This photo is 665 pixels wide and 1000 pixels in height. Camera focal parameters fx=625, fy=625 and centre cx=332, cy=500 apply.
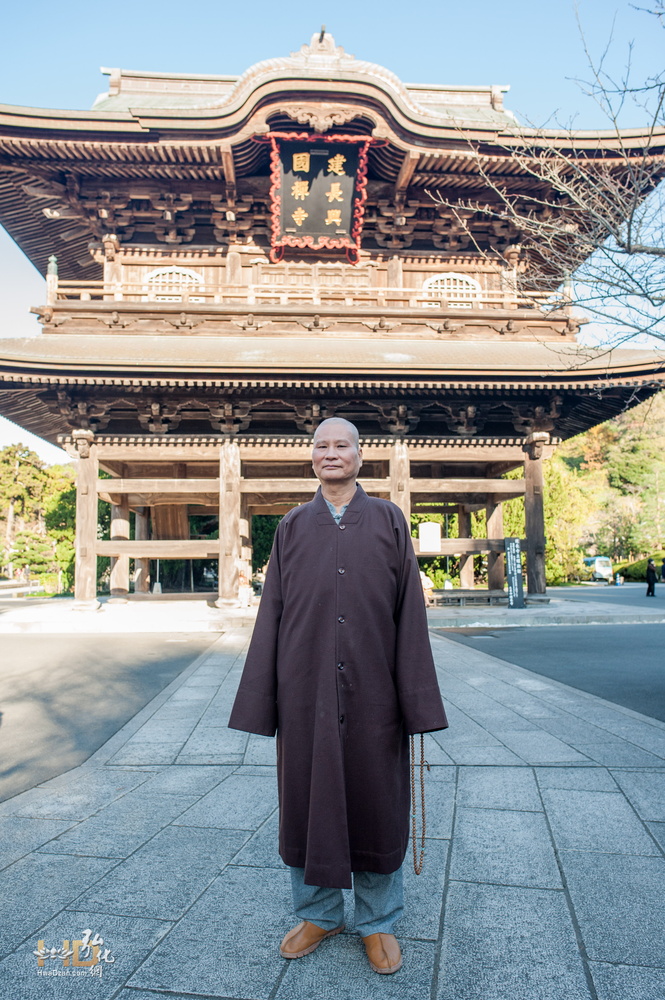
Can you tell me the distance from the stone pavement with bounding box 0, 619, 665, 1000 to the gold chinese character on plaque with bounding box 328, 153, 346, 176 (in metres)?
11.8

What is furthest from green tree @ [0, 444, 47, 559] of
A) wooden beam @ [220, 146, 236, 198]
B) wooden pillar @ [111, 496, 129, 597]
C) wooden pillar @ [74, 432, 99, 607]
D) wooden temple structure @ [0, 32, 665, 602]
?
wooden beam @ [220, 146, 236, 198]

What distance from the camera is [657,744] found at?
4.01 m

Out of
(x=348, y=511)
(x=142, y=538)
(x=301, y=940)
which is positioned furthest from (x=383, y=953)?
(x=142, y=538)

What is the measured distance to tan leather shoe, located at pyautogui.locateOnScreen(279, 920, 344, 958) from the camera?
77.5 inches

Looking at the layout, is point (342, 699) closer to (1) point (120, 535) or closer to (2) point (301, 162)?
(1) point (120, 535)

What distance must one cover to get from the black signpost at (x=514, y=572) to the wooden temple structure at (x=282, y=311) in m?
0.34

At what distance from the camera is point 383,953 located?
1920mm

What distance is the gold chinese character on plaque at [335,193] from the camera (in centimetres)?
1270

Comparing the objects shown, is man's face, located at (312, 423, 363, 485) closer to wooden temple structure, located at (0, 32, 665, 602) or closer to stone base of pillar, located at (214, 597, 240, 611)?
wooden temple structure, located at (0, 32, 665, 602)

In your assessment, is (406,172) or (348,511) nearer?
(348,511)

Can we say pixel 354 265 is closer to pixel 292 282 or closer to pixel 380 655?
pixel 292 282

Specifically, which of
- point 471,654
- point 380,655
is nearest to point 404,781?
point 380,655

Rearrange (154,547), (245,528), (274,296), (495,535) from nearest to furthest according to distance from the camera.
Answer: (154,547), (274,296), (245,528), (495,535)

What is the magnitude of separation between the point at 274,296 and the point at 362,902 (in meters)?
12.0
